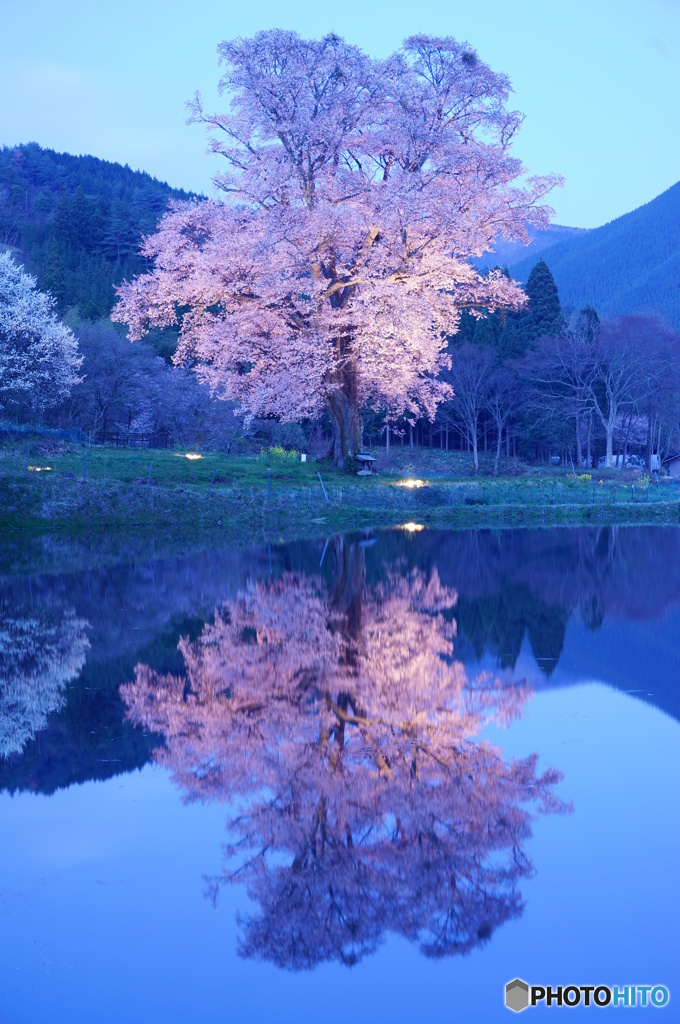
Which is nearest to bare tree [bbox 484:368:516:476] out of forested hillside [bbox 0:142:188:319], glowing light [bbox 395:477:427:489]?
forested hillside [bbox 0:142:188:319]

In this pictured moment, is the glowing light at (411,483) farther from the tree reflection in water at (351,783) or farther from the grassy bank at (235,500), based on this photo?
the tree reflection in water at (351,783)

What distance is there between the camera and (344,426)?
1275 inches

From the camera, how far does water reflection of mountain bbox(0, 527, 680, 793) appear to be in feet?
21.8

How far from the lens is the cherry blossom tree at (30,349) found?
3666 cm

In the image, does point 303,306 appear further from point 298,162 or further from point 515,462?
point 515,462

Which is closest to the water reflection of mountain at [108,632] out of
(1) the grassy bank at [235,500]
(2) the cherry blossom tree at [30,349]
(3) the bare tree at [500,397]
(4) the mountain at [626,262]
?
(1) the grassy bank at [235,500]

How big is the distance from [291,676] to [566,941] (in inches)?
177

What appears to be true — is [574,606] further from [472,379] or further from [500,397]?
[500,397]

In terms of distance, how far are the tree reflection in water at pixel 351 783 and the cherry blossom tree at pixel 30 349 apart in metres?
30.0

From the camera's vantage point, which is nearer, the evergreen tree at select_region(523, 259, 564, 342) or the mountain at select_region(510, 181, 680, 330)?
the evergreen tree at select_region(523, 259, 564, 342)

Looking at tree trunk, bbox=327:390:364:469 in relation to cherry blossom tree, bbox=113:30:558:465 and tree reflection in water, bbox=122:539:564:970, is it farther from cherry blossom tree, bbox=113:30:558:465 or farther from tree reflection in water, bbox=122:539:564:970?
tree reflection in water, bbox=122:539:564:970

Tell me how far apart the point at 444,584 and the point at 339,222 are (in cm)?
1621

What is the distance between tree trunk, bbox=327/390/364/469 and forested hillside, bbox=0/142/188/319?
31748 millimetres

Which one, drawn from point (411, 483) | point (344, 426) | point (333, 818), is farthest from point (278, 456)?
point (333, 818)
